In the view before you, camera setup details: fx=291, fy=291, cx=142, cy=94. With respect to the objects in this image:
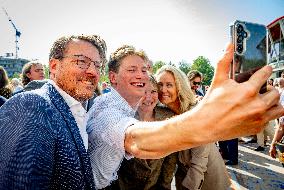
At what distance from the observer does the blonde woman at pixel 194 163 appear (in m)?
3.30

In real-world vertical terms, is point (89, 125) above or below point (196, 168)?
above

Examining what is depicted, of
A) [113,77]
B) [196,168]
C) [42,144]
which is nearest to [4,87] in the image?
[113,77]

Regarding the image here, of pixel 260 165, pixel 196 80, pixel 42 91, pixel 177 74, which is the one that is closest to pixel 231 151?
pixel 260 165

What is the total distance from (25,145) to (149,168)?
1.87 metres

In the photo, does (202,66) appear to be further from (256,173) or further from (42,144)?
(42,144)

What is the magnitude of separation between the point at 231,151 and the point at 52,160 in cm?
666

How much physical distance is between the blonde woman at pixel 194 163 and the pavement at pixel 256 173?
7.57ft

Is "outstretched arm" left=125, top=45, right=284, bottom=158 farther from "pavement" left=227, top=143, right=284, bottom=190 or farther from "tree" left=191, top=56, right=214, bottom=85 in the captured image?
"tree" left=191, top=56, right=214, bottom=85

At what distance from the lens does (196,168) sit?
130 inches

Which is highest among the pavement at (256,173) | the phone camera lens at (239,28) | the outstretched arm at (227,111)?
the phone camera lens at (239,28)

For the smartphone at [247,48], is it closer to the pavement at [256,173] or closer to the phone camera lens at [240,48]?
the phone camera lens at [240,48]

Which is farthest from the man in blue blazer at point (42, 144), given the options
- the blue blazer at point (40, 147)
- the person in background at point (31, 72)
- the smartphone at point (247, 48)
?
the person in background at point (31, 72)

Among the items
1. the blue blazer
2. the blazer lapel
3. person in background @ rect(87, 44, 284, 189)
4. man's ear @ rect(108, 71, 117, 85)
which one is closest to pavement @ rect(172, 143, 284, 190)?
man's ear @ rect(108, 71, 117, 85)

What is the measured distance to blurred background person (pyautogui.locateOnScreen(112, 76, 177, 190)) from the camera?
286 cm
